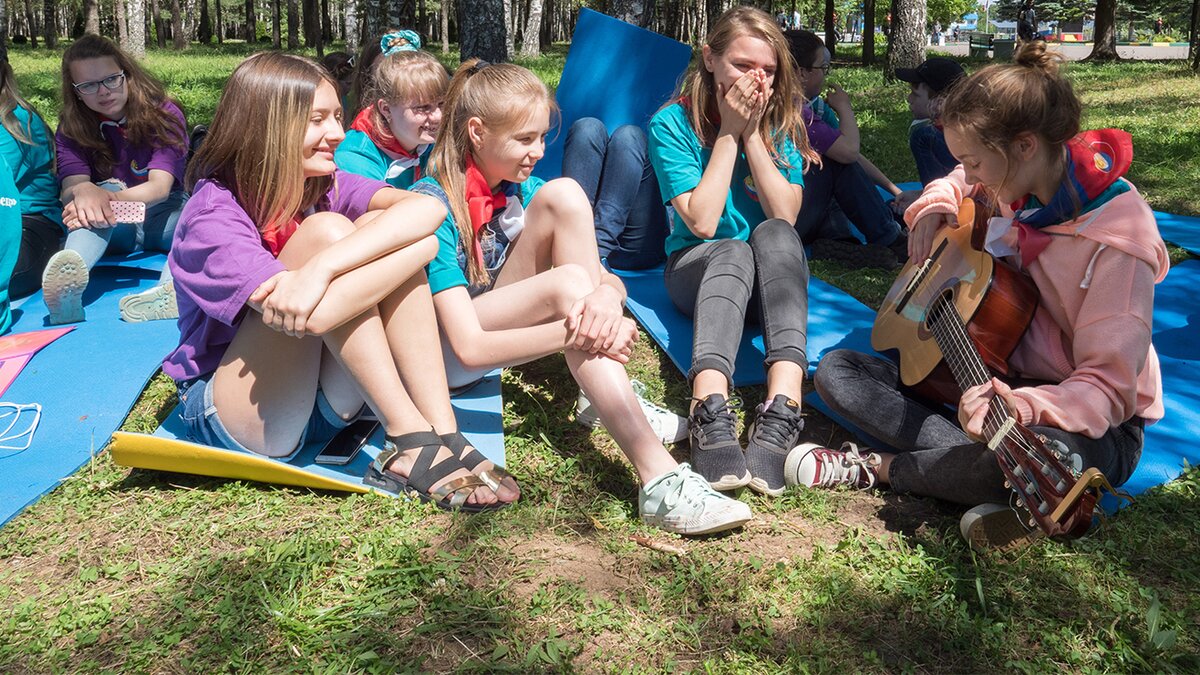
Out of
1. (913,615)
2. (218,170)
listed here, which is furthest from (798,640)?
(218,170)

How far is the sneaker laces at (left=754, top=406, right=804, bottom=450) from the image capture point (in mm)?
2805

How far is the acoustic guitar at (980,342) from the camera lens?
2.15 meters

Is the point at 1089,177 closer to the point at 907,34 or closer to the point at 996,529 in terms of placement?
the point at 996,529

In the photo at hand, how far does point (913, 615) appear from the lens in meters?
2.24

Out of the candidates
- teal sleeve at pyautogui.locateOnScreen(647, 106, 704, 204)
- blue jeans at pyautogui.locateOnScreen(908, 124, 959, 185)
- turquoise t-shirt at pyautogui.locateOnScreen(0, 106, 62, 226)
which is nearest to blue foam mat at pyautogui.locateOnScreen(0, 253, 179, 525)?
turquoise t-shirt at pyautogui.locateOnScreen(0, 106, 62, 226)

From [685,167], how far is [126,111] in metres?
2.74

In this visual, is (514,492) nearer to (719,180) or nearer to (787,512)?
(787,512)

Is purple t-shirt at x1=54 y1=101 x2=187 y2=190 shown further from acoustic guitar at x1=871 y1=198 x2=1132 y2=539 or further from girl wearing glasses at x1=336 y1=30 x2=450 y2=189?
acoustic guitar at x1=871 y1=198 x2=1132 y2=539

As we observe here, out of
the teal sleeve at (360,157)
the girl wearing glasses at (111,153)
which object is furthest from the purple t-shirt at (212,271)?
the girl wearing glasses at (111,153)

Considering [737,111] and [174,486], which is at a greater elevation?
[737,111]

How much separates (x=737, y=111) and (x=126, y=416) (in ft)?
7.76

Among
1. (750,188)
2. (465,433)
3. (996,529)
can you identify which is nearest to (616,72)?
(750,188)

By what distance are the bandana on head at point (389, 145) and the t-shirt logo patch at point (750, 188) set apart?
1.30 m

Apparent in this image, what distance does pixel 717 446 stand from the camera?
2.71 meters
